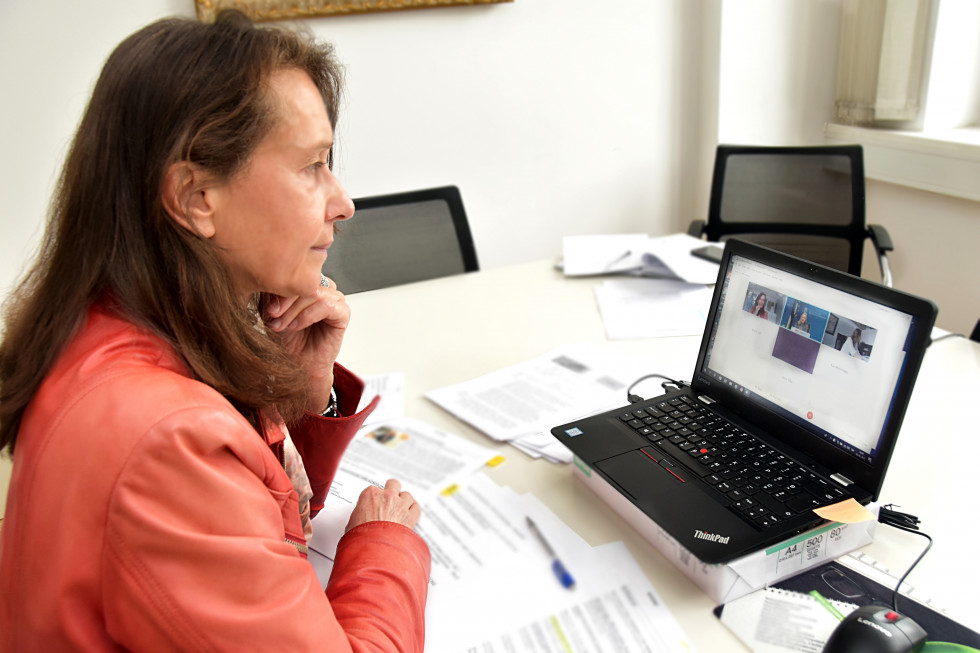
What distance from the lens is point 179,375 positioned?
649mm

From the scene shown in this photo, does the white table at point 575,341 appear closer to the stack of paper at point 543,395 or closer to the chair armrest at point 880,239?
the stack of paper at point 543,395

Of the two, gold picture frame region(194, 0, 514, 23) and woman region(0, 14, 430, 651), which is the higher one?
gold picture frame region(194, 0, 514, 23)

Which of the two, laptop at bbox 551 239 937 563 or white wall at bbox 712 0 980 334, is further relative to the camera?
white wall at bbox 712 0 980 334

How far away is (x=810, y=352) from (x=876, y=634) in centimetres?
37

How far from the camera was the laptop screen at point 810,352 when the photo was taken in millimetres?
839

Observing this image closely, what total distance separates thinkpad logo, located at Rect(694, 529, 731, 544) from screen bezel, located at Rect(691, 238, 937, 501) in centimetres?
19

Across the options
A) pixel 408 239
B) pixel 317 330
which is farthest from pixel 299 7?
pixel 317 330

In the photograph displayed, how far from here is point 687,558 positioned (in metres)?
0.83

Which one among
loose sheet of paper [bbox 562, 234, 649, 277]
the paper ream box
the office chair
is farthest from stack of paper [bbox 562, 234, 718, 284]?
the paper ream box

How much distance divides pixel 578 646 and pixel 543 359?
0.74 meters

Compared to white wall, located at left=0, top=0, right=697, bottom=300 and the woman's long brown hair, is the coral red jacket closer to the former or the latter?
the woman's long brown hair

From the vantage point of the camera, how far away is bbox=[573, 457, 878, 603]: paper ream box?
2.58ft

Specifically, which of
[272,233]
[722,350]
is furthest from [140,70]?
[722,350]

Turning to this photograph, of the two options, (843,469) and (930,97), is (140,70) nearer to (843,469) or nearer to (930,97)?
(843,469)
